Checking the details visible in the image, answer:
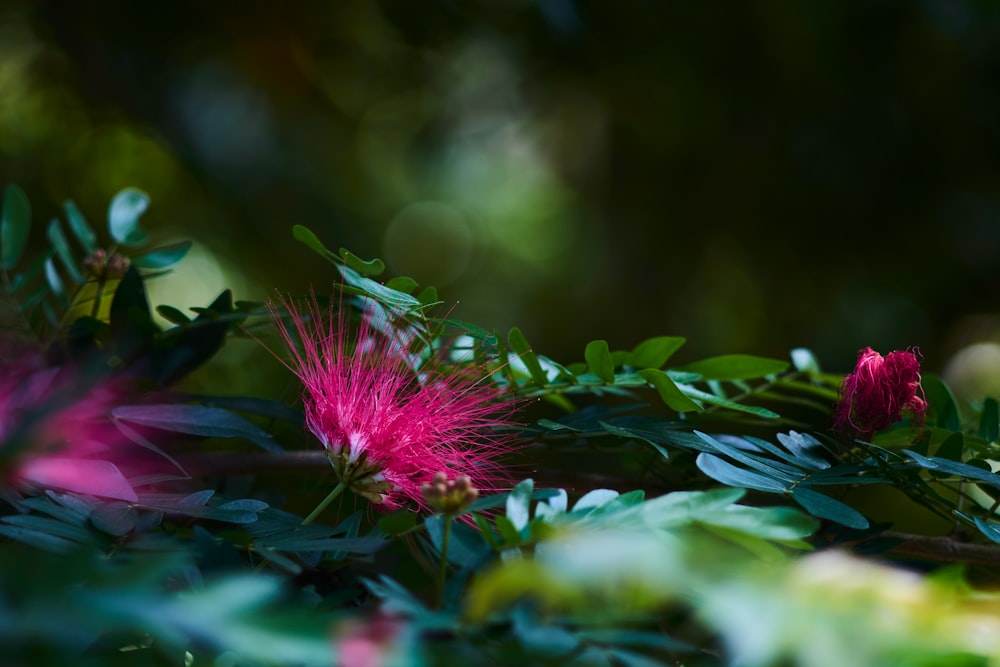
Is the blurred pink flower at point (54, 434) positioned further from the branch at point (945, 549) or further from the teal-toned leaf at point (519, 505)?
the branch at point (945, 549)

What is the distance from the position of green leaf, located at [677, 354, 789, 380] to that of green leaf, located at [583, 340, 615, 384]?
6 centimetres

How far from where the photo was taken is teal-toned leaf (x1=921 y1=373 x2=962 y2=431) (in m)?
0.47

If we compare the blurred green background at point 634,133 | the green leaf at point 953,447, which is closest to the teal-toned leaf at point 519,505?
the green leaf at point 953,447

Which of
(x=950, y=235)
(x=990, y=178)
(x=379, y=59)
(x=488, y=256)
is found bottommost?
(x=488, y=256)

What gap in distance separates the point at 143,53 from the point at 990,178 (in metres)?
1.56

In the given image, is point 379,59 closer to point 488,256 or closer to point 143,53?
point 143,53

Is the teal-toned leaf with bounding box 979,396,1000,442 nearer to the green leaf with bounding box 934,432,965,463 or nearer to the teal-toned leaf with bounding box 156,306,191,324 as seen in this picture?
the green leaf with bounding box 934,432,965,463

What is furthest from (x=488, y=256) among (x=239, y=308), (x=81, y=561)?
(x=81, y=561)

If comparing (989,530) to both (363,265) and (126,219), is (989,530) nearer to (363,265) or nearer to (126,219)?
(363,265)

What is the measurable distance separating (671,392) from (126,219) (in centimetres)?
40

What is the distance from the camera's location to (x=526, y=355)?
418 millimetres

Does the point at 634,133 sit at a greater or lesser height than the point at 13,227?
greater

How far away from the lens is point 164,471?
429mm

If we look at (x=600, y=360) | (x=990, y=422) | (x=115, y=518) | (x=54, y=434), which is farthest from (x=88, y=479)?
(x=990, y=422)
